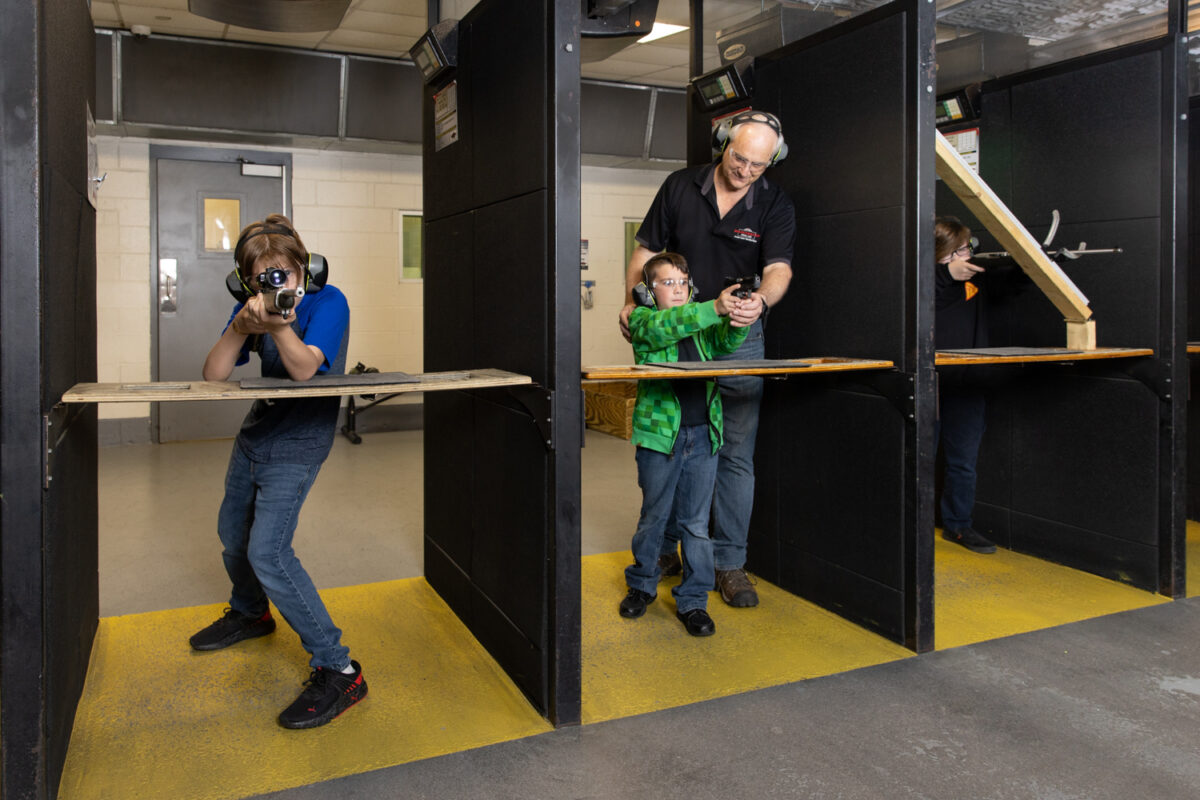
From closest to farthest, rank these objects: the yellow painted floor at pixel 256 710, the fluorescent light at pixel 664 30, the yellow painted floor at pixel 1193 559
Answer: the yellow painted floor at pixel 256 710 < the yellow painted floor at pixel 1193 559 < the fluorescent light at pixel 664 30

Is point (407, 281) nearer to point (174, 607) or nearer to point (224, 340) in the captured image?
point (174, 607)

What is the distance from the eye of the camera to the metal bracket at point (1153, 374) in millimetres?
3375

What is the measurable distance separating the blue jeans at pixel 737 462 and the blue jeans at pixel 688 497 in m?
0.23

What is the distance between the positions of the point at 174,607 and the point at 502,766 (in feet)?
5.70

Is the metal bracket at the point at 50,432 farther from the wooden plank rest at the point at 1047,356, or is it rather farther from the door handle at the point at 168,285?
the door handle at the point at 168,285

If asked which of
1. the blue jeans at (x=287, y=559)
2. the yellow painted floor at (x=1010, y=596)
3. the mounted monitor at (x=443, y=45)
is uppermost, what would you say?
the mounted monitor at (x=443, y=45)

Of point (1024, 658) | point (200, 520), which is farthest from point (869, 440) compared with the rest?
point (200, 520)

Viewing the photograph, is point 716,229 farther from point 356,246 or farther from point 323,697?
point 356,246

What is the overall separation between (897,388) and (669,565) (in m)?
1.19

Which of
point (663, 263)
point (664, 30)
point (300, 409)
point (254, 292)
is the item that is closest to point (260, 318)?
point (254, 292)

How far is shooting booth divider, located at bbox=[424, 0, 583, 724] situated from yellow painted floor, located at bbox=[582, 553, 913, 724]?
268 mm

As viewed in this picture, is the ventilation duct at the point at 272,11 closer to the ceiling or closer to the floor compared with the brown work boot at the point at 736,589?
closer to the ceiling

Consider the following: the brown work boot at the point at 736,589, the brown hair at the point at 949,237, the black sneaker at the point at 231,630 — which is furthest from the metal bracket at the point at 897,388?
the black sneaker at the point at 231,630

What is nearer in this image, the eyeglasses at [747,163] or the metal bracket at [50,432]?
the metal bracket at [50,432]
